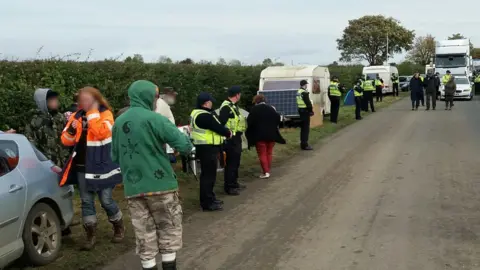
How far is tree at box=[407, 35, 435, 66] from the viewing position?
302ft

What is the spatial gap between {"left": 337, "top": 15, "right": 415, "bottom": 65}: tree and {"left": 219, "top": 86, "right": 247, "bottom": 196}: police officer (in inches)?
2867

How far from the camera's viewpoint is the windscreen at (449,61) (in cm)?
3709

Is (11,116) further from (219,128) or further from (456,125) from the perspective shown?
(456,125)

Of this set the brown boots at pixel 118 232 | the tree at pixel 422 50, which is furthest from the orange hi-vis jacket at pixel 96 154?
the tree at pixel 422 50

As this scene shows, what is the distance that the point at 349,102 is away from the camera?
32.8m

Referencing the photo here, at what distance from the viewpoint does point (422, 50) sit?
9294cm

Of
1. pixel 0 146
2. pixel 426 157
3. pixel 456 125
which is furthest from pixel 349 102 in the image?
pixel 0 146

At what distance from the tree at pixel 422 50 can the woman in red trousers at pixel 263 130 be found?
86.2 m

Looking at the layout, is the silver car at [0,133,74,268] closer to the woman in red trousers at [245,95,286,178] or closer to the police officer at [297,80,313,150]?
the woman in red trousers at [245,95,286,178]

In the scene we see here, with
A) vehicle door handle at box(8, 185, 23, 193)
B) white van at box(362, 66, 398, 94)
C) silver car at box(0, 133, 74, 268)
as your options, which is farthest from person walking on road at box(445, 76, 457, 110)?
vehicle door handle at box(8, 185, 23, 193)

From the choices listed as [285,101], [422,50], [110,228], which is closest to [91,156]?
[110,228]

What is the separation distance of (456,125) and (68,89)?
44.7 ft

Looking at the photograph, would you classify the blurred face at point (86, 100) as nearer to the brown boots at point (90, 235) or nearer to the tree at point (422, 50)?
the brown boots at point (90, 235)

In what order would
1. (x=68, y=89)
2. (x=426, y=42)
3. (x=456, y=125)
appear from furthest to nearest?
(x=426, y=42)
(x=456, y=125)
(x=68, y=89)
